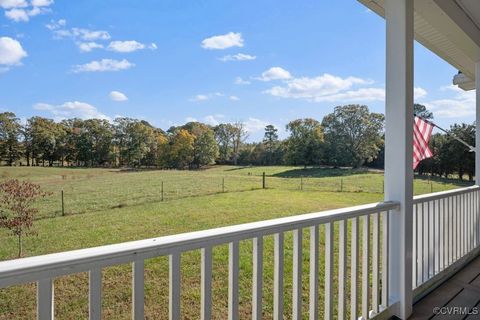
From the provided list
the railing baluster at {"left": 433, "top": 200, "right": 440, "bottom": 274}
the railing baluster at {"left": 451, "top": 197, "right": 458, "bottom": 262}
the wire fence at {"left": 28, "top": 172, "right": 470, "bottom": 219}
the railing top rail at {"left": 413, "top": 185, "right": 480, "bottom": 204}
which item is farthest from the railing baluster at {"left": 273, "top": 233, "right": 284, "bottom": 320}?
the railing baluster at {"left": 451, "top": 197, "right": 458, "bottom": 262}

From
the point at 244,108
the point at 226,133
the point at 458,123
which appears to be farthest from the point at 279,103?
the point at 458,123

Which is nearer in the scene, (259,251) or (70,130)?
(259,251)

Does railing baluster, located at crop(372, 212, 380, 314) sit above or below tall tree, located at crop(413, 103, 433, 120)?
below

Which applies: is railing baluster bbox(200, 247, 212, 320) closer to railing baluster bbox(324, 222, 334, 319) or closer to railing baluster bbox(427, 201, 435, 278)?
railing baluster bbox(324, 222, 334, 319)

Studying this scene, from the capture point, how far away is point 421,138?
282 centimetres

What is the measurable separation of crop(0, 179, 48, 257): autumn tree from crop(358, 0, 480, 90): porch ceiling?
2508 mm

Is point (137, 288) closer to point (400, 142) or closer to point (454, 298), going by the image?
point (400, 142)

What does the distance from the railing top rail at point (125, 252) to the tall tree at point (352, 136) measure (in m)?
2.32

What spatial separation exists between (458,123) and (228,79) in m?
4.19

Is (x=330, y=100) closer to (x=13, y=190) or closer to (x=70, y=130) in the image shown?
(x=70, y=130)

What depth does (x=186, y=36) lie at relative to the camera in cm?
313

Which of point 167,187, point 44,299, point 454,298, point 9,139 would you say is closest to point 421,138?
point 454,298

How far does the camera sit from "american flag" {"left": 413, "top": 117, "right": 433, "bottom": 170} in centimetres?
269

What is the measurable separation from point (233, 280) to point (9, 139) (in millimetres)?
1521
